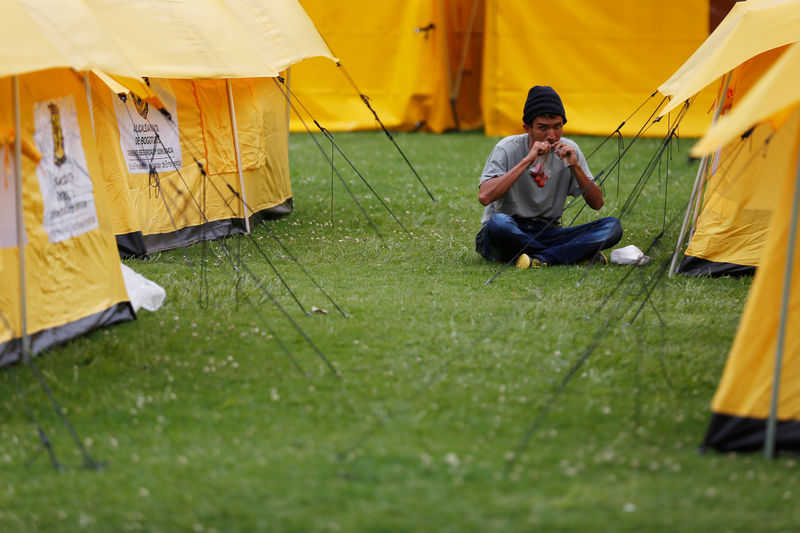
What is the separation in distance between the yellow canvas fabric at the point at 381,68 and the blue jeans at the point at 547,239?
962 centimetres

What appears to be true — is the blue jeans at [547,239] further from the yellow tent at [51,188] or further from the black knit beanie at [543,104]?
the yellow tent at [51,188]

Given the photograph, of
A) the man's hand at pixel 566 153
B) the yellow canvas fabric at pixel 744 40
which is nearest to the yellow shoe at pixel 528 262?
the man's hand at pixel 566 153

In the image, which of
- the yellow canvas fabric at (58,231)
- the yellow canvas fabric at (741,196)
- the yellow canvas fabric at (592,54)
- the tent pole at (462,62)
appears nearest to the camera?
the yellow canvas fabric at (58,231)

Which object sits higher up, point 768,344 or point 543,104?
point 543,104

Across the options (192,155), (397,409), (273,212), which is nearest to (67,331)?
(397,409)

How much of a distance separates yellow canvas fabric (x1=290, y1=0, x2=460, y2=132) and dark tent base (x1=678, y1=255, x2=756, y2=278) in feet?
33.3

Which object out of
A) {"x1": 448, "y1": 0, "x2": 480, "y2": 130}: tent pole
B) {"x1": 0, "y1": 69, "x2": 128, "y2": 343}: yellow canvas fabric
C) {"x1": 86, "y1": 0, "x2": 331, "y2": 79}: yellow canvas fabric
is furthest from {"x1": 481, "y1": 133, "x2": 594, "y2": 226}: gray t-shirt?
{"x1": 448, "y1": 0, "x2": 480, "y2": 130}: tent pole

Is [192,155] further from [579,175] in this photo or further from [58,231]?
[579,175]

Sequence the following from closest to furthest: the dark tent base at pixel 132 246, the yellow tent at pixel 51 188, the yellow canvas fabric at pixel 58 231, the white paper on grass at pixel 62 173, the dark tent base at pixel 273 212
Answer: the yellow tent at pixel 51 188 → the yellow canvas fabric at pixel 58 231 → the white paper on grass at pixel 62 173 → the dark tent base at pixel 132 246 → the dark tent base at pixel 273 212

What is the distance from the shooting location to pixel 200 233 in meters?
9.13

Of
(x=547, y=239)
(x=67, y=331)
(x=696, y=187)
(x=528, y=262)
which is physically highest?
(x=696, y=187)

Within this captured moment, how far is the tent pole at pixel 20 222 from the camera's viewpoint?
502cm

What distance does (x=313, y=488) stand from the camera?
13.1ft

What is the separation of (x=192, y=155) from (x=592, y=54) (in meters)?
9.95
